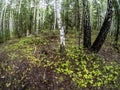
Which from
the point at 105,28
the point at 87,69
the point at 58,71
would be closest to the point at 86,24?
the point at 105,28

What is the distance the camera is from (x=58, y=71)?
8930 mm

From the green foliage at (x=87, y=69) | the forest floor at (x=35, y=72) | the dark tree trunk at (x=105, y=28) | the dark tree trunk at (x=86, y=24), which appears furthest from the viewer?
the dark tree trunk at (x=86, y=24)

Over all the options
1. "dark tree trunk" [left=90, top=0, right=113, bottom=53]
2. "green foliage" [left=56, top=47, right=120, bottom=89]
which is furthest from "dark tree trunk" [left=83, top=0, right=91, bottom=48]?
"green foliage" [left=56, top=47, right=120, bottom=89]

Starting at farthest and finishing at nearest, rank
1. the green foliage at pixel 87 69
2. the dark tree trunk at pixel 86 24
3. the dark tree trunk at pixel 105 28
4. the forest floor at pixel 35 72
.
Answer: the dark tree trunk at pixel 86 24 → the dark tree trunk at pixel 105 28 → the green foliage at pixel 87 69 → the forest floor at pixel 35 72

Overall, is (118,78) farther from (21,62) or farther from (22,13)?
(22,13)

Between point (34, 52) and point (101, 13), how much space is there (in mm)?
22785

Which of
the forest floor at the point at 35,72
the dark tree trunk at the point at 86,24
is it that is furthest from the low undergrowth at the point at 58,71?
the dark tree trunk at the point at 86,24

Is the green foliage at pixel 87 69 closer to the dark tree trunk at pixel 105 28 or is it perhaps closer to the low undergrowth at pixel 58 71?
the low undergrowth at pixel 58 71

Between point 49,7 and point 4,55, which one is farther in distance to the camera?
point 49,7

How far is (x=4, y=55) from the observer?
37.9 ft

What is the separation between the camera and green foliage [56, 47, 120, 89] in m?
8.56

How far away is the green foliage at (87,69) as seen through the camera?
8562 millimetres

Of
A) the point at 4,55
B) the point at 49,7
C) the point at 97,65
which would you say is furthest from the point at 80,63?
the point at 49,7

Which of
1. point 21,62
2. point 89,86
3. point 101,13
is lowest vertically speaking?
point 89,86
